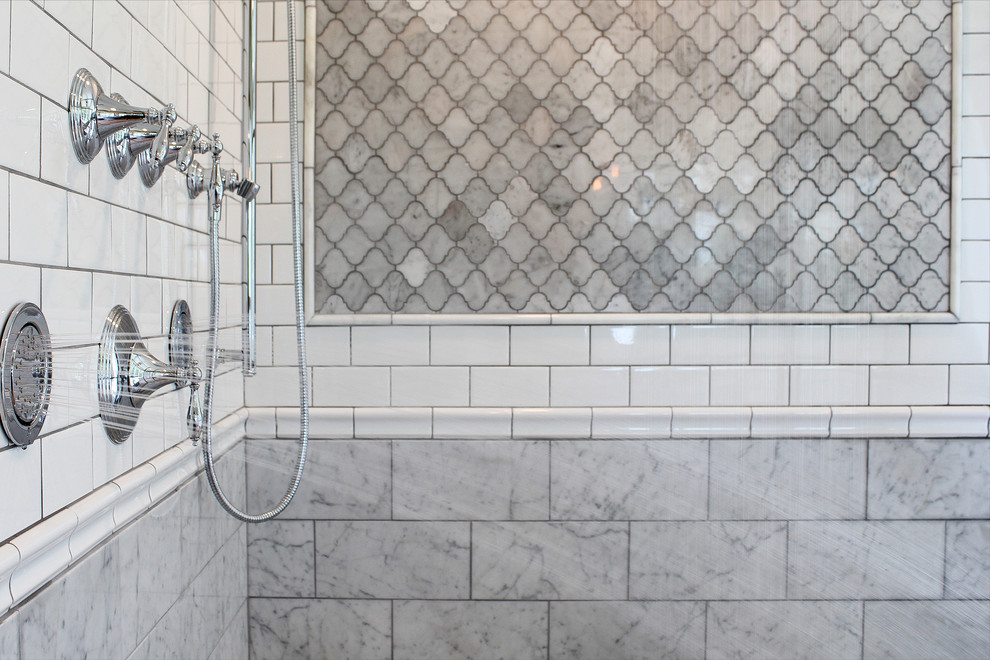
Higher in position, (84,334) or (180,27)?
(180,27)

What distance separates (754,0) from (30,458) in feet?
5.39

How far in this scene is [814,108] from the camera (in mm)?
1606

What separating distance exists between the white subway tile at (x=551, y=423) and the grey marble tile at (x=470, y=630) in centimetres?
39

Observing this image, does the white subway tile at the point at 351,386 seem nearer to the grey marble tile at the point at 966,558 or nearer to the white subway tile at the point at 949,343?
the white subway tile at the point at 949,343

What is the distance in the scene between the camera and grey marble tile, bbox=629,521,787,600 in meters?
1.61

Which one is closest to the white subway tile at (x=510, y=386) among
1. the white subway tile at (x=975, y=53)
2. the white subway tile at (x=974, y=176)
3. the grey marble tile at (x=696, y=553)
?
the grey marble tile at (x=696, y=553)

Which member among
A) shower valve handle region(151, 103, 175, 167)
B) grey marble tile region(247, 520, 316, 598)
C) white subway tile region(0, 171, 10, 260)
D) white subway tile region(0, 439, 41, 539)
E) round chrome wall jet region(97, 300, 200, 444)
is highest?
shower valve handle region(151, 103, 175, 167)

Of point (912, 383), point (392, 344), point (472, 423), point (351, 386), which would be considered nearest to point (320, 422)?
point (351, 386)

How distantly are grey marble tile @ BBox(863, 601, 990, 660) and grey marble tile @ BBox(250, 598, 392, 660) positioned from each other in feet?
3.66

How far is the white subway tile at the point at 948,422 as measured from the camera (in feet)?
5.27

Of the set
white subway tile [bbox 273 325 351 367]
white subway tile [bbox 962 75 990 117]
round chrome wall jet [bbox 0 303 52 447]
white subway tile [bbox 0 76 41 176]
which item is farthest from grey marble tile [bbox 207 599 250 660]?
white subway tile [bbox 962 75 990 117]

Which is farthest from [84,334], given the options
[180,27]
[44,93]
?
[180,27]

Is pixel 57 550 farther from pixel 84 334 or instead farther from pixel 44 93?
pixel 44 93

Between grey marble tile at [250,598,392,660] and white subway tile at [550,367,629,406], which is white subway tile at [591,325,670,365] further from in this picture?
grey marble tile at [250,598,392,660]
